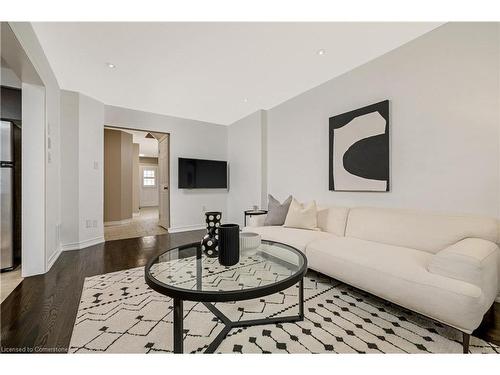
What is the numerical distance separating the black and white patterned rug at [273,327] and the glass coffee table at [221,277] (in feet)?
0.32

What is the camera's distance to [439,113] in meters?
2.06

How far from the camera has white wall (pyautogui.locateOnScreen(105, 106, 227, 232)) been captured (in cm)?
452

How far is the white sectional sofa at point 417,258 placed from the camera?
128 centimetres

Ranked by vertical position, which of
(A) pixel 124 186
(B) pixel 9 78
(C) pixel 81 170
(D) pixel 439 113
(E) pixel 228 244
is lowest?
(E) pixel 228 244

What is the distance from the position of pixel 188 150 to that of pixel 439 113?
168 inches

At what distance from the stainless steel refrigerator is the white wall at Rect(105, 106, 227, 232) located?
6.14 ft

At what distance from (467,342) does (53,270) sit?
3.69 metres

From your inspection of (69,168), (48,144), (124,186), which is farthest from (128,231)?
(48,144)

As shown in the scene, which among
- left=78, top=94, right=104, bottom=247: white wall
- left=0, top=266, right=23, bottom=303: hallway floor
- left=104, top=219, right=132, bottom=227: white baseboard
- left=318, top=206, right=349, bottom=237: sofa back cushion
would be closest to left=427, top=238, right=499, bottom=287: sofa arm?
left=318, top=206, right=349, bottom=237: sofa back cushion

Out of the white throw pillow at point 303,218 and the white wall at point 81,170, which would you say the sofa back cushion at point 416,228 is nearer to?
the white throw pillow at point 303,218

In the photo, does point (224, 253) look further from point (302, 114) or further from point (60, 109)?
point (60, 109)

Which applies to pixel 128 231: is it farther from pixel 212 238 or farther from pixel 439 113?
pixel 439 113

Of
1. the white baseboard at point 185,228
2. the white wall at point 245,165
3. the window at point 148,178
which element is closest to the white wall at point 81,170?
the white baseboard at point 185,228

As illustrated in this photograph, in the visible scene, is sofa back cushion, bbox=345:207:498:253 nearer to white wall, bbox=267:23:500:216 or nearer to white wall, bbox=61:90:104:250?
white wall, bbox=267:23:500:216
